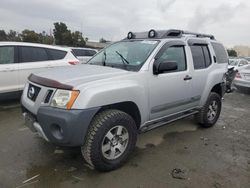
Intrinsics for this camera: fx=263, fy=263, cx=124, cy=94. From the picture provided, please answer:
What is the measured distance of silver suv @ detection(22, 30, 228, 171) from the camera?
10.2 feet

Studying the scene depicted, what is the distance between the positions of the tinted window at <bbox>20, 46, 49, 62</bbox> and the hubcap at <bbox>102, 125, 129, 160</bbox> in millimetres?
4100

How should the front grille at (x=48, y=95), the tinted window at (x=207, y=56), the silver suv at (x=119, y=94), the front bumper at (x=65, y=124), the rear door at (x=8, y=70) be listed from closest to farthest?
1. the front bumper at (x=65, y=124)
2. the silver suv at (x=119, y=94)
3. the front grille at (x=48, y=95)
4. the tinted window at (x=207, y=56)
5. the rear door at (x=8, y=70)

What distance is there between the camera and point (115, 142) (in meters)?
3.55

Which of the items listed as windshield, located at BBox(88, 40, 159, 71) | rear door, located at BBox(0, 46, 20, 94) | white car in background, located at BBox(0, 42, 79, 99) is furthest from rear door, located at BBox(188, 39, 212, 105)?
rear door, located at BBox(0, 46, 20, 94)

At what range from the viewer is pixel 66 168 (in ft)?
11.8

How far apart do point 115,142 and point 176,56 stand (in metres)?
1.95

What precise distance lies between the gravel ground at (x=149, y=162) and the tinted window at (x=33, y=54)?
1.88 metres

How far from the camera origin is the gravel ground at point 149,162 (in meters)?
3.31

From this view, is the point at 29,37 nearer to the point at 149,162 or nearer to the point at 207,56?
the point at 207,56

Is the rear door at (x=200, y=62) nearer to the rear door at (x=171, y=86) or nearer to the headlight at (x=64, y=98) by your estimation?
the rear door at (x=171, y=86)

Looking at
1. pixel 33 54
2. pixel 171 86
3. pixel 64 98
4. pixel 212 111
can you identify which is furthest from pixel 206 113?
pixel 33 54

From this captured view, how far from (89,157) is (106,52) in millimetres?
2189

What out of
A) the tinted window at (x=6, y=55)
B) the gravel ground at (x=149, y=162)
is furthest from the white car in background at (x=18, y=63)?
the gravel ground at (x=149, y=162)

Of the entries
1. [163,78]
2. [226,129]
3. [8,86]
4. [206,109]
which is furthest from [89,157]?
[8,86]
